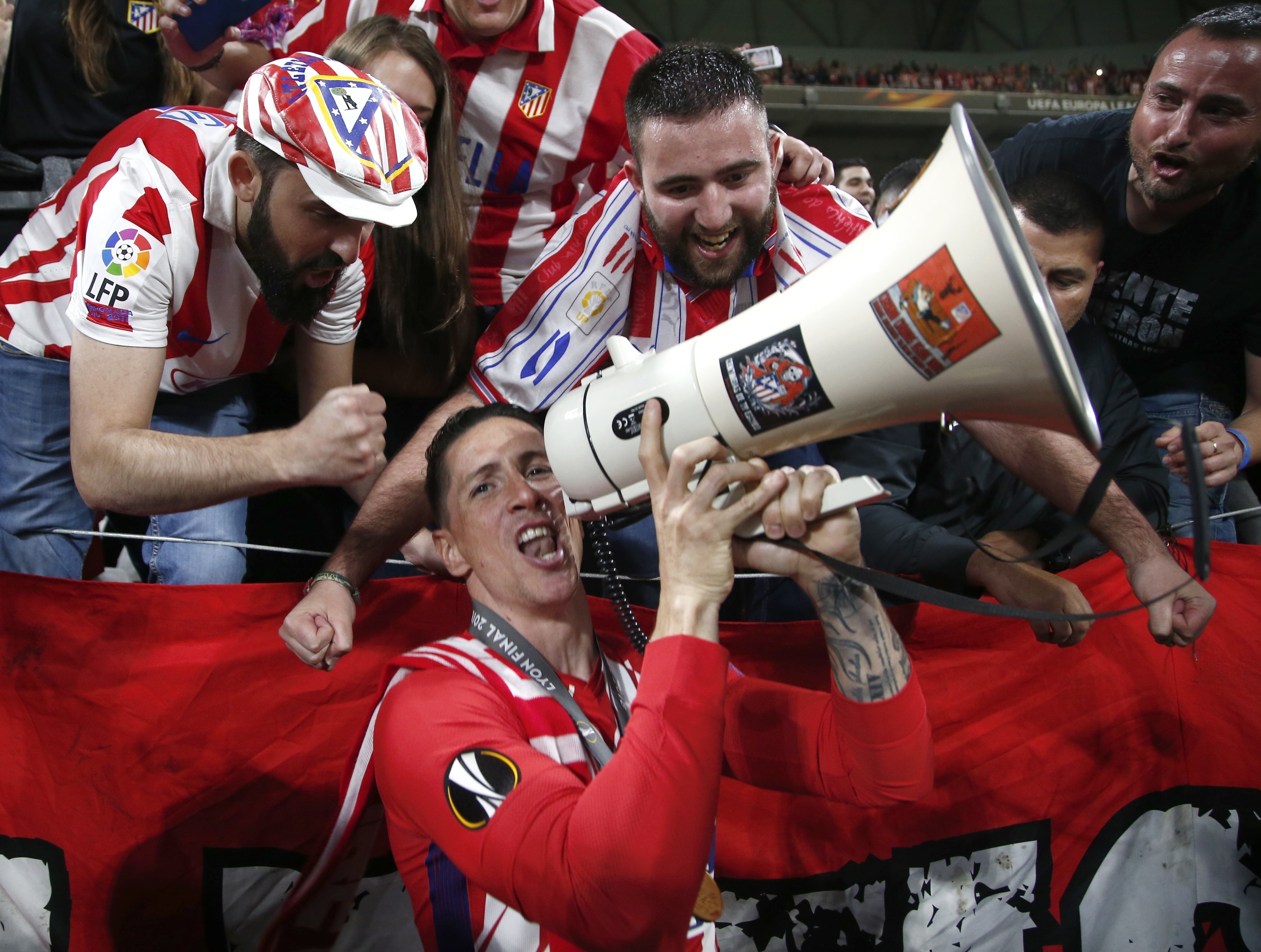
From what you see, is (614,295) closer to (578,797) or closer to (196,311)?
(196,311)

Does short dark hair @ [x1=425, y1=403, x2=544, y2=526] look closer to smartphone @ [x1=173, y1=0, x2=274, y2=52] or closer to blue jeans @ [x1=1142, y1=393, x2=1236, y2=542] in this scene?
smartphone @ [x1=173, y1=0, x2=274, y2=52]

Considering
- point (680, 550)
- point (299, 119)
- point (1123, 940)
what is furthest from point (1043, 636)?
point (299, 119)

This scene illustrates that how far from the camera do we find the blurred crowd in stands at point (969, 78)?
11758mm

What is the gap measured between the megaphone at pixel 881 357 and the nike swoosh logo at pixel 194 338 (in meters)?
0.95

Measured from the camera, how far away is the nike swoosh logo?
1.99 meters

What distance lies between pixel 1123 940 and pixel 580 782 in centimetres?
132

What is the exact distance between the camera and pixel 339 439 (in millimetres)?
1644

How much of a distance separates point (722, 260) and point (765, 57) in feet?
A: 3.43

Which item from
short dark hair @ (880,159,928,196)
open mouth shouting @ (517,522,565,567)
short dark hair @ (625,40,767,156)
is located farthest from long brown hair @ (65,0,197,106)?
short dark hair @ (880,159,928,196)

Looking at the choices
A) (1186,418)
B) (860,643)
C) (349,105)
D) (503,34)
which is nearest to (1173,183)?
(1186,418)

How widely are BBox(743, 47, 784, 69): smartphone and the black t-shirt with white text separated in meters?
0.71

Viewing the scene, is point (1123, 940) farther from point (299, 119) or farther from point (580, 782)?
point (299, 119)

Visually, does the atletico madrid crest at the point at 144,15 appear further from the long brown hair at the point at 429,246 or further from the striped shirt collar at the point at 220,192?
the striped shirt collar at the point at 220,192

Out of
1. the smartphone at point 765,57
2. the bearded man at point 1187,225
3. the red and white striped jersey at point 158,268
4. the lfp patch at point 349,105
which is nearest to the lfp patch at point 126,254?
the red and white striped jersey at point 158,268
